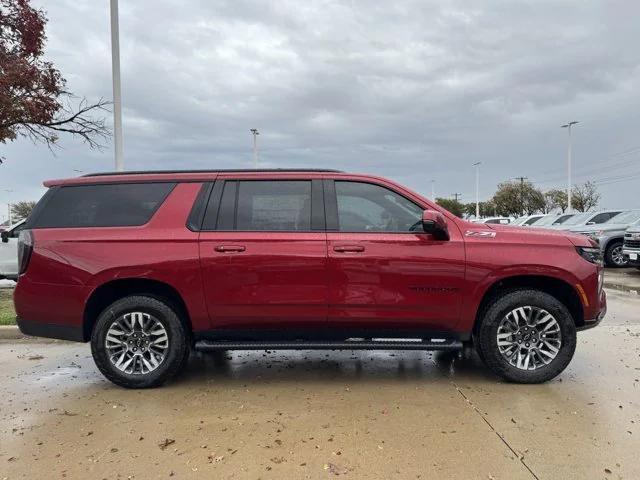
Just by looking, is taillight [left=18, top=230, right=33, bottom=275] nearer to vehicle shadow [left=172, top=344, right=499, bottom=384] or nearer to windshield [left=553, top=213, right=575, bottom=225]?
vehicle shadow [left=172, top=344, right=499, bottom=384]

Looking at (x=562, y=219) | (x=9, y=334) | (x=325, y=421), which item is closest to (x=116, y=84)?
(x=9, y=334)

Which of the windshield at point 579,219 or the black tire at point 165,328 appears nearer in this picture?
the black tire at point 165,328

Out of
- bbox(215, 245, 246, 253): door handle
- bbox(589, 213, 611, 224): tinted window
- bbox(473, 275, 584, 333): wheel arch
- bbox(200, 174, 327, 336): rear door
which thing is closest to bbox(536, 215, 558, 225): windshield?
bbox(589, 213, 611, 224): tinted window

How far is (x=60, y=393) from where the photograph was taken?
4.51 m

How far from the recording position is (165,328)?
4.47 metres

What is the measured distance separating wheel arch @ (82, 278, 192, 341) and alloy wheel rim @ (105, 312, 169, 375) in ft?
0.70

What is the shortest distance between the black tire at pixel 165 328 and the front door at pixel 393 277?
139cm

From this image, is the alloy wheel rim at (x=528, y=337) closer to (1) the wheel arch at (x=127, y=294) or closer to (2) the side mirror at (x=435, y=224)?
(2) the side mirror at (x=435, y=224)

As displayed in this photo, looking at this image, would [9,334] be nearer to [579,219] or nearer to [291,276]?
[291,276]

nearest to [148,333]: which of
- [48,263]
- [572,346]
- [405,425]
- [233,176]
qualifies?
→ [48,263]

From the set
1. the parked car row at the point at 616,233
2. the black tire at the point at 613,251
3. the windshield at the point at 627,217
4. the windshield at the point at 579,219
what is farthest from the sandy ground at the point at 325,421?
the windshield at the point at 579,219

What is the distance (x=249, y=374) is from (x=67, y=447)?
1.86 meters

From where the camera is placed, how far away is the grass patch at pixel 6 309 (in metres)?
6.78

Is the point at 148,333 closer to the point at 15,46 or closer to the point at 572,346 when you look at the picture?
the point at 572,346
